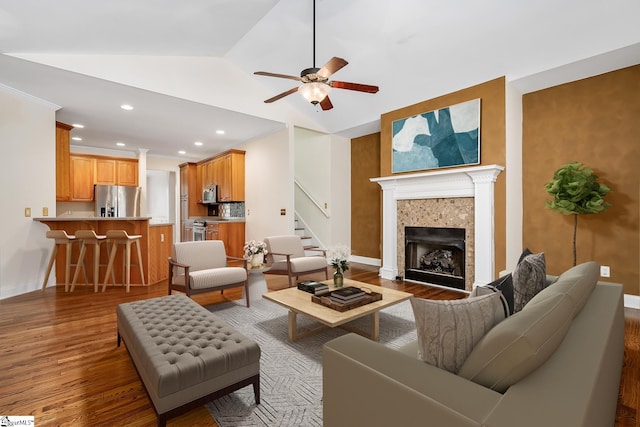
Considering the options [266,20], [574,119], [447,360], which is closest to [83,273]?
[266,20]

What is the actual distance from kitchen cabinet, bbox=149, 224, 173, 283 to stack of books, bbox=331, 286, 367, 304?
363 cm

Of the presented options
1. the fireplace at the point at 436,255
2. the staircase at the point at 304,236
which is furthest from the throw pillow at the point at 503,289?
the staircase at the point at 304,236

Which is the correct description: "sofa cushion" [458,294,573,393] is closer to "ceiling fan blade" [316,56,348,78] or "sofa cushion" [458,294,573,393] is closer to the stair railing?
"ceiling fan blade" [316,56,348,78]

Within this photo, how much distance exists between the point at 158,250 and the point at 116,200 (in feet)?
10.4

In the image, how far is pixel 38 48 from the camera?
3.25 m

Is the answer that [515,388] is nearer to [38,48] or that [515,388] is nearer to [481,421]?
[481,421]

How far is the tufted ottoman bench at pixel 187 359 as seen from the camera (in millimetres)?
1510

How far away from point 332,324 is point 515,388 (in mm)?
1492

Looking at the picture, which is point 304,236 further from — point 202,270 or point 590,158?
point 590,158

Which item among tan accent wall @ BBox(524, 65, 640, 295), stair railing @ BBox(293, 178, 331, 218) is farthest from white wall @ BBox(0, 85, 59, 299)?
tan accent wall @ BBox(524, 65, 640, 295)

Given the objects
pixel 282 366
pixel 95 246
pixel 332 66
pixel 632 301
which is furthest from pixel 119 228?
pixel 632 301

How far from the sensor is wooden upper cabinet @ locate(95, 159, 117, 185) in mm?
7045
